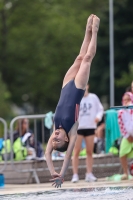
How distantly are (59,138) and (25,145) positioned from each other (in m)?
4.38

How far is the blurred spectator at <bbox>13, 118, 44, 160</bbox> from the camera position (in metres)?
13.1

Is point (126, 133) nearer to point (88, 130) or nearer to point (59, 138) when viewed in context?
point (88, 130)

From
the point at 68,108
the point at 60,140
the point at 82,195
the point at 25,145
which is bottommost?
the point at 82,195

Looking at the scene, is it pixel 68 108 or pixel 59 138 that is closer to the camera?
pixel 59 138

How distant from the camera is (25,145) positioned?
13.2 meters

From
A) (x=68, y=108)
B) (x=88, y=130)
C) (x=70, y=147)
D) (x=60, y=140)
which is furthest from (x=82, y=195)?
(x=88, y=130)

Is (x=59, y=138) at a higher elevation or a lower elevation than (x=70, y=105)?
lower

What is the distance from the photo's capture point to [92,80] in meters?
43.7

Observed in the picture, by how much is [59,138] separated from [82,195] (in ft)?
3.18

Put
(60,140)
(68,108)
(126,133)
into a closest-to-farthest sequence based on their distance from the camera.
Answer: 1. (60,140)
2. (68,108)
3. (126,133)

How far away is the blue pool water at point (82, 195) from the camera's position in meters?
8.70

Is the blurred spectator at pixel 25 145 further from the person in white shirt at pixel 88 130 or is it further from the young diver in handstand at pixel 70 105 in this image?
the young diver in handstand at pixel 70 105

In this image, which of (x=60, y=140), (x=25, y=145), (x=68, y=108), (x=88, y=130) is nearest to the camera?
(x=60, y=140)

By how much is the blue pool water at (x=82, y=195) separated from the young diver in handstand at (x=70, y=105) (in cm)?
40
